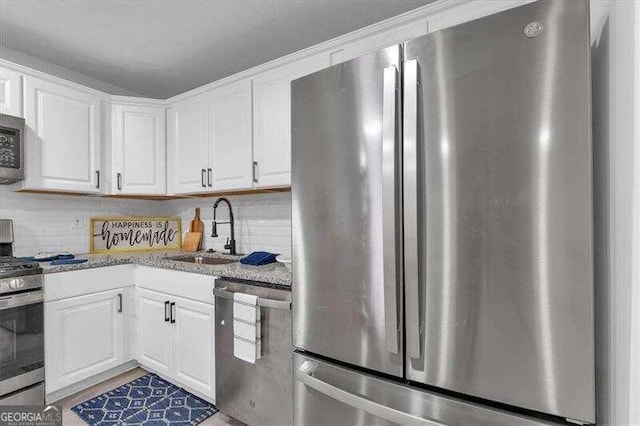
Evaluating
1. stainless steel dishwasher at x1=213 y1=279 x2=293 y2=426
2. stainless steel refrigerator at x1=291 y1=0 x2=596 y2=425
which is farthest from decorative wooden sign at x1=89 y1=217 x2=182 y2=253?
stainless steel refrigerator at x1=291 y1=0 x2=596 y2=425

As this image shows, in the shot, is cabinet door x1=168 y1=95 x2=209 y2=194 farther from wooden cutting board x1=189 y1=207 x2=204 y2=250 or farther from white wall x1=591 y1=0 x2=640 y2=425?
white wall x1=591 y1=0 x2=640 y2=425

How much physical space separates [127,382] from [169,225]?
1.34 meters

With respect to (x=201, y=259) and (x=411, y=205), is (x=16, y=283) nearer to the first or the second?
(x=201, y=259)

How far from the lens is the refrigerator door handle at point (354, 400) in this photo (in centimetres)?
100

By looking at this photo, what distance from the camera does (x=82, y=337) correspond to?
2.10 m

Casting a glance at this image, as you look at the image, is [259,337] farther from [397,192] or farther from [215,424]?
[397,192]

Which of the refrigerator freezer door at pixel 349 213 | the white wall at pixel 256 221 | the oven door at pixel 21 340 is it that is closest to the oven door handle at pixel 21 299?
the oven door at pixel 21 340

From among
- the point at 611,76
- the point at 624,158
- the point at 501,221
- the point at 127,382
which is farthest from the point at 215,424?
the point at 611,76

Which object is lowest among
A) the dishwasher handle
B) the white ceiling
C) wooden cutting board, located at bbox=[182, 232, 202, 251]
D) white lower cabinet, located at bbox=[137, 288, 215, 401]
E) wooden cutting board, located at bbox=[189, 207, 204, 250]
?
white lower cabinet, located at bbox=[137, 288, 215, 401]

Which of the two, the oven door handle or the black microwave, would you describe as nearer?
the oven door handle

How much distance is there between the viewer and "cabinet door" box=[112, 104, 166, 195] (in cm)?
257

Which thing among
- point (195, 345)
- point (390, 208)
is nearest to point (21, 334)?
point (195, 345)

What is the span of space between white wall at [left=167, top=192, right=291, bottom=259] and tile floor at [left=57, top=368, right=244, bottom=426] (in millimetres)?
1025

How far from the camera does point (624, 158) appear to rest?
0.76 meters
